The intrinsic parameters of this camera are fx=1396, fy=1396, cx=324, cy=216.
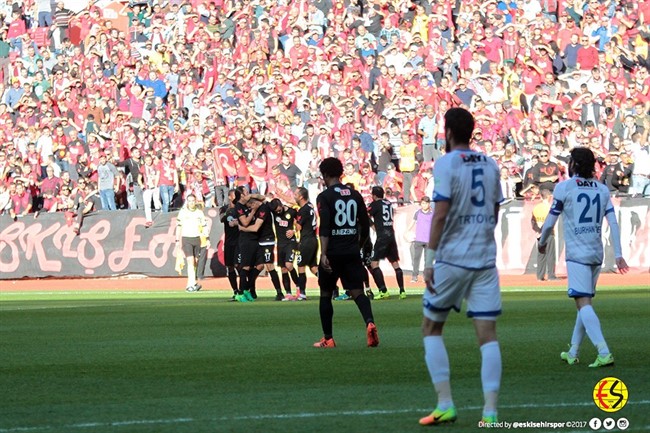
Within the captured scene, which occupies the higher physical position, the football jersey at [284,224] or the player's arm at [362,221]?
the player's arm at [362,221]

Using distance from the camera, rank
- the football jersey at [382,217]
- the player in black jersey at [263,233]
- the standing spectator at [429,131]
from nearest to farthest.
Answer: the football jersey at [382,217] < the player in black jersey at [263,233] < the standing spectator at [429,131]

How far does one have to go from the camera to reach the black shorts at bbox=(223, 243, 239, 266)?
1165 inches

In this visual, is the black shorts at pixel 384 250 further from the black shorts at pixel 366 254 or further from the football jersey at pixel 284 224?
the football jersey at pixel 284 224

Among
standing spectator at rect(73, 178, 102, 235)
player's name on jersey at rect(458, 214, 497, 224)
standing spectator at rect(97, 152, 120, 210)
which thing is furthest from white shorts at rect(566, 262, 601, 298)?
standing spectator at rect(73, 178, 102, 235)

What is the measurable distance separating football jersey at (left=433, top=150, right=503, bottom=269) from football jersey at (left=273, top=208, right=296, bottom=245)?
63.4 feet

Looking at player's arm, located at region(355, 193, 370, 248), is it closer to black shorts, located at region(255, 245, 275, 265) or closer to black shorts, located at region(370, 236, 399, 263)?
black shorts, located at region(370, 236, 399, 263)

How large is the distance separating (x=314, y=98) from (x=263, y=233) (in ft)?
32.3

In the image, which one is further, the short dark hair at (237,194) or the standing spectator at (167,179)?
the standing spectator at (167,179)

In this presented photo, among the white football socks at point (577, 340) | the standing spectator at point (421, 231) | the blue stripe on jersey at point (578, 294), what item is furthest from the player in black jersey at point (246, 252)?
the blue stripe on jersey at point (578, 294)

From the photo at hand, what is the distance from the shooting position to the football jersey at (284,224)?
94.7 ft

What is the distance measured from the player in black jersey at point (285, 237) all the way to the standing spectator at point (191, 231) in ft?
16.2

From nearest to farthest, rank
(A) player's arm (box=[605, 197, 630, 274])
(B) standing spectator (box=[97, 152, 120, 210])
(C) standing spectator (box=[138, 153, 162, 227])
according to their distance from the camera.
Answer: (A) player's arm (box=[605, 197, 630, 274]), (C) standing spectator (box=[138, 153, 162, 227]), (B) standing spectator (box=[97, 152, 120, 210])

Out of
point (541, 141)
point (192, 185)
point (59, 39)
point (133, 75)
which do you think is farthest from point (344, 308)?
point (59, 39)

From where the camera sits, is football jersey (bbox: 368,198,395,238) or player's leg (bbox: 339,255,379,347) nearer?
player's leg (bbox: 339,255,379,347)
